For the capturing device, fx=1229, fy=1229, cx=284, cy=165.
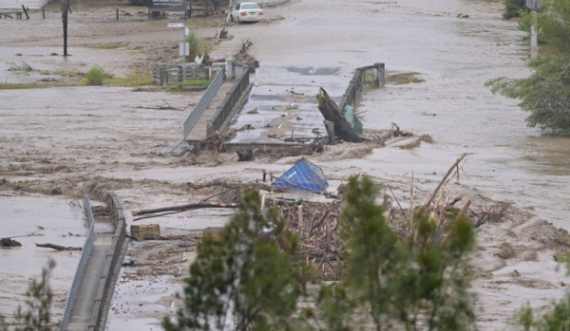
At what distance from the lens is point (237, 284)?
365 inches

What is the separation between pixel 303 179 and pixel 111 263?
307 inches

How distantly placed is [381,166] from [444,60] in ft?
79.5

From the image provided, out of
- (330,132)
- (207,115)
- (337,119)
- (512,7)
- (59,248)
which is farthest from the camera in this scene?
(512,7)

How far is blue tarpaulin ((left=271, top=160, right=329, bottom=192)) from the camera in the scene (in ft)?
90.2

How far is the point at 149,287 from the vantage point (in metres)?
20.6

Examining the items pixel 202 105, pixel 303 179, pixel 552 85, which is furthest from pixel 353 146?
pixel 552 85

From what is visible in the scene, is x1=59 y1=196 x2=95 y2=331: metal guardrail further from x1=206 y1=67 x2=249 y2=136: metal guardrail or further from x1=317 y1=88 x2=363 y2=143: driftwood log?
x1=317 y1=88 x2=363 y2=143: driftwood log

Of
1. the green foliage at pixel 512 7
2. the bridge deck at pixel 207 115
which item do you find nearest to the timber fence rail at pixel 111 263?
the bridge deck at pixel 207 115

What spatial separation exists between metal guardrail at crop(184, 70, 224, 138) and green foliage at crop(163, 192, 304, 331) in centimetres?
2547

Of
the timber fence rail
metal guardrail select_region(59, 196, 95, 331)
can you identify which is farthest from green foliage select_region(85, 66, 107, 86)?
metal guardrail select_region(59, 196, 95, 331)

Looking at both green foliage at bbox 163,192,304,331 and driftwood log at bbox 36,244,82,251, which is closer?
green foliage at bbox 163,192,304,331

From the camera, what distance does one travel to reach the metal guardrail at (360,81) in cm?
4171

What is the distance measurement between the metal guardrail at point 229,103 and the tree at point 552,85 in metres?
8.36

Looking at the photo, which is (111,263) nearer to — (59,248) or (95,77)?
(59,248)
